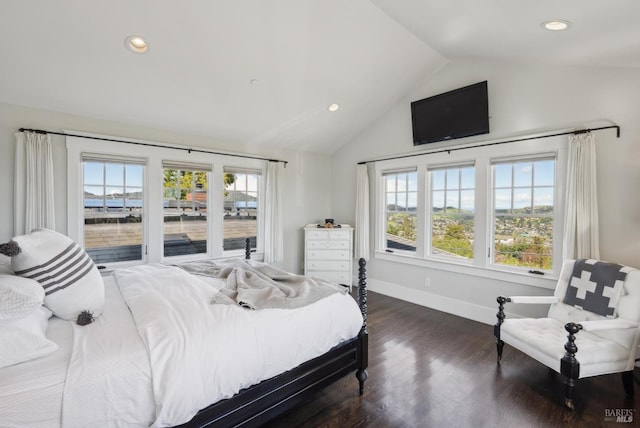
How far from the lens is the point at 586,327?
6.98 feet

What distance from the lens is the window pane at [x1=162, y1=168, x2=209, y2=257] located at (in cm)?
395

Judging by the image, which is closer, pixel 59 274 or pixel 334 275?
pixel 59 274

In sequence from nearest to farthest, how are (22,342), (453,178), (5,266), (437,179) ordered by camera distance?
(22,342) → (5,266) → (453,178) → (437,179)

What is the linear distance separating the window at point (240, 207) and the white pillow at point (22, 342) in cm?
316

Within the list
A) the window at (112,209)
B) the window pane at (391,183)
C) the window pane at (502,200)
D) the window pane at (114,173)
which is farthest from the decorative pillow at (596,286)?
the window pane at (114,173)

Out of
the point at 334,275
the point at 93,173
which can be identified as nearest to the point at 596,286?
the point at 334,275

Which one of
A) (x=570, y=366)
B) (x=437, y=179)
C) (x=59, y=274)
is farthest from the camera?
(x=437, y=179)

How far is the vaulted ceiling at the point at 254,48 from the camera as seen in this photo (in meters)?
2.27

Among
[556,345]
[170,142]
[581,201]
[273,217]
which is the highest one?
[170,142]

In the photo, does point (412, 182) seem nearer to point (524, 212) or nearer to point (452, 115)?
point (452, 115)

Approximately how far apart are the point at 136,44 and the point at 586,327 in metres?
4.18

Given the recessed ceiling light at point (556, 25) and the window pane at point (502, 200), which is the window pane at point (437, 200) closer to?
the window pane at point (502, 200)

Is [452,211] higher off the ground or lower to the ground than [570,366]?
higher

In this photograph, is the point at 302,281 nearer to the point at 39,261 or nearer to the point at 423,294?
the point at 39,261
